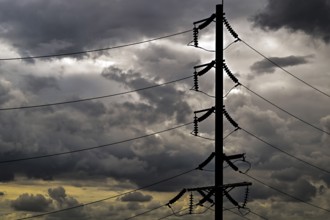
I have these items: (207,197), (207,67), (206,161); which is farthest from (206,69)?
(207,197)

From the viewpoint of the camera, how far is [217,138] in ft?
123

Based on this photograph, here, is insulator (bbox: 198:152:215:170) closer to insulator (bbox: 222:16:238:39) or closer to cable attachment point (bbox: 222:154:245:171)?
cable attachment point (bbox: 222:154:245:171)

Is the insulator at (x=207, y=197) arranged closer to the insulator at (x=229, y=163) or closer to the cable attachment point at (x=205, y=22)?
the insulator at (x=229, y=163)

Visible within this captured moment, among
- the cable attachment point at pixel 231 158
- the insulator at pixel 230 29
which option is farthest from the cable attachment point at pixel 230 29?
the cable attachment point at pixel 231 158

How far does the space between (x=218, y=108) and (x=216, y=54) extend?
4200mm

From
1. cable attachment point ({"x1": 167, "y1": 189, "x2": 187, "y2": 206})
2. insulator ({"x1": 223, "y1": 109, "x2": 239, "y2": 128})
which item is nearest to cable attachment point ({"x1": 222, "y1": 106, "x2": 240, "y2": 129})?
insulator ({"x1": 223, "y1": 109, "x2": 239, "y2": 128})

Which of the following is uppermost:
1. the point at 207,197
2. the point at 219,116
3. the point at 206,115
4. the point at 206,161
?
the point at 206,115

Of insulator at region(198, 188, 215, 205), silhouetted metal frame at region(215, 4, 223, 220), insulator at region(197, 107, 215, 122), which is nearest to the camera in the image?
silhouetted metal frame at region(215, 4, 223, 220)

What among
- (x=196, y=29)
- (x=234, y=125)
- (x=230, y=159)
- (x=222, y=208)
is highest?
(x=196, y=29)

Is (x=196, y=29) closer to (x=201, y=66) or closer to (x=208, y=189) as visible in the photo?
(x=201, y=66)

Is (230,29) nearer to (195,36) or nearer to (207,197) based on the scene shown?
(195,36)

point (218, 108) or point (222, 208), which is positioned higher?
point (218, 108)

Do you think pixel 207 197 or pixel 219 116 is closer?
pixel 207 197

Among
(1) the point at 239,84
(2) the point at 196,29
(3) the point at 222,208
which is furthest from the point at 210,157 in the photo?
(2) the point at 196,29
